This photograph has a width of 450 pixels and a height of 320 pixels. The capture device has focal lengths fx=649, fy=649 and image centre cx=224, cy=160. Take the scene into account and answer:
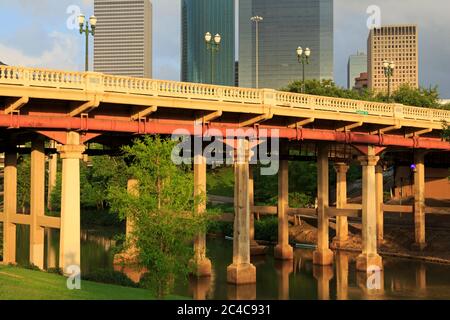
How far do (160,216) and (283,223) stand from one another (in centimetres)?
3157

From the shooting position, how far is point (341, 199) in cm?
6644

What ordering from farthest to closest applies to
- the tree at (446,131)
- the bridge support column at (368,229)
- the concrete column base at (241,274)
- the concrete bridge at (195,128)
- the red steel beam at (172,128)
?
the tree at (446,131), the bridge support column at (368,229), the concrete column base at (241,274), the concrete bridge at (195,128), the red steel beam at (172,128)

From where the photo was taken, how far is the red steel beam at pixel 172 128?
3547 centimetres

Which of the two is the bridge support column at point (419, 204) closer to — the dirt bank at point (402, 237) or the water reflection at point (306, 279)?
the dirt bank at point (402, 237)

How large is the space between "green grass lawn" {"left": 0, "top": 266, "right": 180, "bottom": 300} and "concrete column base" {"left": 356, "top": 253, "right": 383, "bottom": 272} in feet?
76.1

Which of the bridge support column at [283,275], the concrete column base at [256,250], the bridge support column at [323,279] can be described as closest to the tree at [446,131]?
the bridge support column at [323,279]

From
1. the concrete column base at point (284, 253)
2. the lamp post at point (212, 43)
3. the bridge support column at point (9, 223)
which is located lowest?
the concrete column base at point (284, 253)

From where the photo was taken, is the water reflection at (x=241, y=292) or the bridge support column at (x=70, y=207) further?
the water reflection at (x=241, y=292)

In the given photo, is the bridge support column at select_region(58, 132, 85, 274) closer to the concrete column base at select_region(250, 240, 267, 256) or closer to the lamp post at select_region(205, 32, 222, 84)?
the lamp post at select_region(205, 32, 222, 84)

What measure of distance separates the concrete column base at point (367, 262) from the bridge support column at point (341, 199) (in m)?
13.5

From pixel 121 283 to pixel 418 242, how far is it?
35.3 metres

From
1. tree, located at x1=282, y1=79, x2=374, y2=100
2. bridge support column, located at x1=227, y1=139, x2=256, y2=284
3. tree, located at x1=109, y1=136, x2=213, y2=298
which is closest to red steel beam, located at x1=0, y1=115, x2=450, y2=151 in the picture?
bridge support column, located at x1=227, y1=139, x2=256, y2=284
